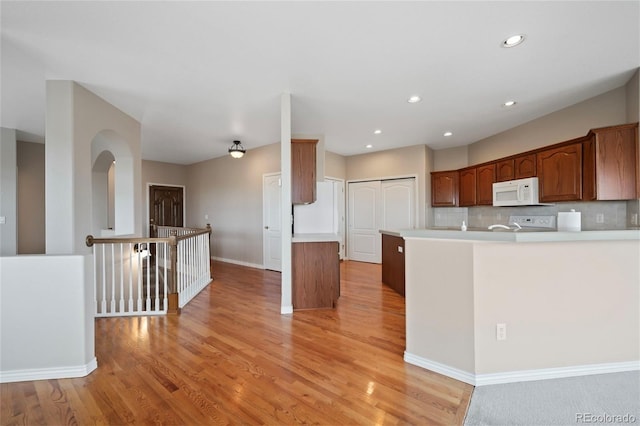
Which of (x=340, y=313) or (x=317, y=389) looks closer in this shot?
(x=317, y=389)

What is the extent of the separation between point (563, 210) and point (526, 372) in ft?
9.87

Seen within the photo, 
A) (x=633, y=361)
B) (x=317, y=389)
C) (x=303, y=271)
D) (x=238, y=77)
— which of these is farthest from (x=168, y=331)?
(x=633, y=361)

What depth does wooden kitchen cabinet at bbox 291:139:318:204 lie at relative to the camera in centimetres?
358

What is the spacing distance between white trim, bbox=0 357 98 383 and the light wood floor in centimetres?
5

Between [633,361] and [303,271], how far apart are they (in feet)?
9.77

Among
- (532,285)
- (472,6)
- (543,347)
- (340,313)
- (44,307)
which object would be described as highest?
(472,6)

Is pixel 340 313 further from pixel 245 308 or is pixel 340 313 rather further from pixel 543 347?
pixel 543 347

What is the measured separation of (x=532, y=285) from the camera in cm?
187

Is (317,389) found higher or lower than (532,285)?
lower

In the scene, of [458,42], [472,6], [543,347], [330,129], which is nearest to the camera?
[472,6]

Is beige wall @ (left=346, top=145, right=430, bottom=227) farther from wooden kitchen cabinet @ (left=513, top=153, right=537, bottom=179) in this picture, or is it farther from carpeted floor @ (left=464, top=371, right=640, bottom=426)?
carpeted floor @ (left=464, top=371, right=640, bottom=426)

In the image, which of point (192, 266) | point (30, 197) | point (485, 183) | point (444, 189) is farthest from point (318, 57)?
point (30, 197)

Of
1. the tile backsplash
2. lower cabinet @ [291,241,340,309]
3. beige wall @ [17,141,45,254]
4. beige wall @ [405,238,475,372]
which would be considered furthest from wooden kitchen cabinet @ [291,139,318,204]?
beige wall @ [17,141,45,254]

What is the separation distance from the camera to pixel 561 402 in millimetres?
1652
